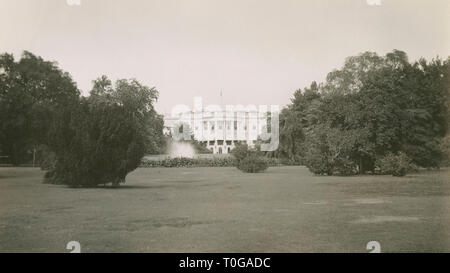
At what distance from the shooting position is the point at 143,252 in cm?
905

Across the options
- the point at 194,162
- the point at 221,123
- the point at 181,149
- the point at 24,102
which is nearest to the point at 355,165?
the point at 24,102

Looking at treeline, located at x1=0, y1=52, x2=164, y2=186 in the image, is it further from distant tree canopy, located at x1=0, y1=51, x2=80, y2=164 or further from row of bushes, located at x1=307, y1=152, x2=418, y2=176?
row of bushes, located at x1=307, y1=152, x2=418, y2=176

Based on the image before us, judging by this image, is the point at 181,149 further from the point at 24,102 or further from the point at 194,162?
the point at 24,102

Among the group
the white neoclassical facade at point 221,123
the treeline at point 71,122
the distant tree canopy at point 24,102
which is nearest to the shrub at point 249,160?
the white neoclassical facade at point 221,123

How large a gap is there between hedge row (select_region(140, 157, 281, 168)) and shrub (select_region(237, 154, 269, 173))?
11346 millimetres

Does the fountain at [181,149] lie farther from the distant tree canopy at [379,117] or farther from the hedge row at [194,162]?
the distant tree canopy at [379,117]

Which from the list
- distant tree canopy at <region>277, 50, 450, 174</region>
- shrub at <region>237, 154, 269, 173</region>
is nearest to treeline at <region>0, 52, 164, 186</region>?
shrub at <region>237, 154, 269, 173</region>

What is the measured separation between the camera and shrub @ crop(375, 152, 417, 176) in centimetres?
2948

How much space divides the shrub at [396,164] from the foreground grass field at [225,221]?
11.2 metres

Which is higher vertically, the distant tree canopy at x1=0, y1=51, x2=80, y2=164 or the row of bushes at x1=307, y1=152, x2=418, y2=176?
the distant tree canopy at x1=0, y1=51, x2=80, y2=164

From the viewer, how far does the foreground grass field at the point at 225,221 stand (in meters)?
9.62

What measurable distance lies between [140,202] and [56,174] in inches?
323
